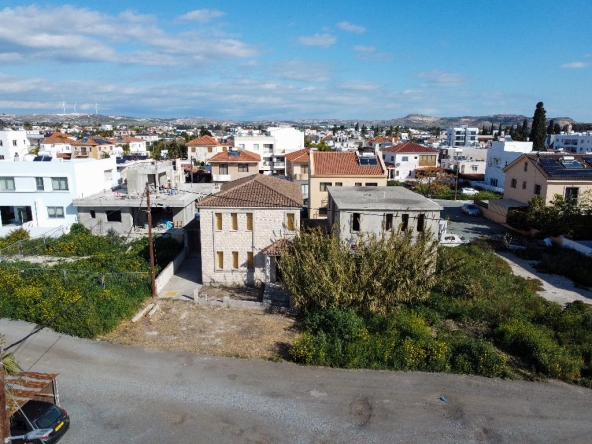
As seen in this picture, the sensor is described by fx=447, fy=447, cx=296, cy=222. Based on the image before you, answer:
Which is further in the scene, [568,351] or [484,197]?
[484,197]

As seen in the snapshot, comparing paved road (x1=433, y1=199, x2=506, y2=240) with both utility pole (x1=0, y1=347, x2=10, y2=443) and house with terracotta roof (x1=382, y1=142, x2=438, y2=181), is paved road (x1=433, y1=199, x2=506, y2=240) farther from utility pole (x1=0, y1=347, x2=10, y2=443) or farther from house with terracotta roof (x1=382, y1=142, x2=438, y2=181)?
utility pole (x1=0, y1=347, x2=10, y2=443)

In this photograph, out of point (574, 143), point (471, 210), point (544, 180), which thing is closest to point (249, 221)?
point (544, 180)

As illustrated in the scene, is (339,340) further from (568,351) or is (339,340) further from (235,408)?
(568,351)

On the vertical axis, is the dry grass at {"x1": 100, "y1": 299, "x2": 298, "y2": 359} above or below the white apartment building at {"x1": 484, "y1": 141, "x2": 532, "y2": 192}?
below

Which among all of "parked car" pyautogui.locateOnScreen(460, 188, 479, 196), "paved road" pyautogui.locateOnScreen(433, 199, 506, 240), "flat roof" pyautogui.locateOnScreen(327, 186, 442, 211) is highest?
"flat roof" pyautogui.locateOnScreen(327, 186, 442, 211)

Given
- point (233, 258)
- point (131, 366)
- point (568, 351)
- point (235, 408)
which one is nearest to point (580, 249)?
point (568, 351)

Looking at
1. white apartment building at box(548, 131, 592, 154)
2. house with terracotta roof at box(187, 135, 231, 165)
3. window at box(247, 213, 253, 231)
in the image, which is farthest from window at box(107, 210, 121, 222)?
white apartment building at box(548, 131, 592, 154)
